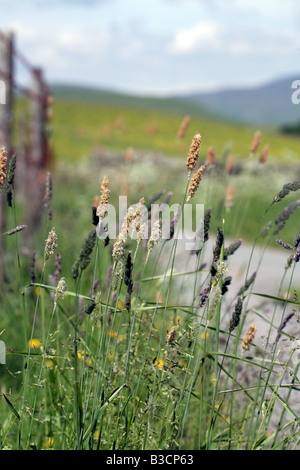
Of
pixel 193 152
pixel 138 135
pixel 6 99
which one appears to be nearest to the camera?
pixel 193 152

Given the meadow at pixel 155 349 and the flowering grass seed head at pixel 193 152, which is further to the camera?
the meadow at pixel 155 349

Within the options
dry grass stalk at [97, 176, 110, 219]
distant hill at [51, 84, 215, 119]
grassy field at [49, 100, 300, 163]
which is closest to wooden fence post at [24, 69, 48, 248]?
dry grass stalk at [97, 176, 110, 219]

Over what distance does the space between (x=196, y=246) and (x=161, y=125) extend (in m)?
32.1

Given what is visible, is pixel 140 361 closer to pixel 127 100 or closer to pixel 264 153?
pixel 264 153

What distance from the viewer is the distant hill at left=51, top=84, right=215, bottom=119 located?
102812mm

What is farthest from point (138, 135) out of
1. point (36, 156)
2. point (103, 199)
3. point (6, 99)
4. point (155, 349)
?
point (103, 199)

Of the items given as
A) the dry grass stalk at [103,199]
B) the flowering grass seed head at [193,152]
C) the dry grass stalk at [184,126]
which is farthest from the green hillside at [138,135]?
the dry grass stalk at [184,126]

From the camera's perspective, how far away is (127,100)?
10912cm

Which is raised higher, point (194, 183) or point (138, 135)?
point (194, 183)

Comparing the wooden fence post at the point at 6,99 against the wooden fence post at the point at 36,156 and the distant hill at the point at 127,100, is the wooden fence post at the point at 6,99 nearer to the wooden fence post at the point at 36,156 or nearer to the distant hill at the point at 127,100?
the wooden fence post at the point at 36,156

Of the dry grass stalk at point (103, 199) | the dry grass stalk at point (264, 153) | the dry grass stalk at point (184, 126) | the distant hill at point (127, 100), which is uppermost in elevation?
the distant hill at point (127, 100)

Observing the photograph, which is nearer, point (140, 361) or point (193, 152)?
point (193, 152)

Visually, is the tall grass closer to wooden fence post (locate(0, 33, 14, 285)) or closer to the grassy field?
wooden fence post (locate(0, 33, 14, 285))

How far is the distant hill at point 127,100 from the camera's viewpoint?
102812mm
